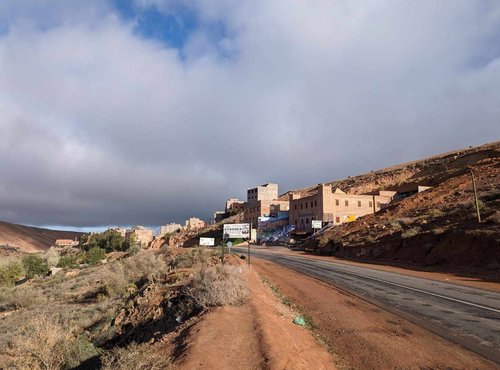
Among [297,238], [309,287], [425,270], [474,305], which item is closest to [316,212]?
[297,238]

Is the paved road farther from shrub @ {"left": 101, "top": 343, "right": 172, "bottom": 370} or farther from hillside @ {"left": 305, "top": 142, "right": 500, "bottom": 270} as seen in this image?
hillside @ {"left": 305, "top": 142, "right": 500, "bottom": 270}

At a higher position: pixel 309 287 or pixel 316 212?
pixel 316 212

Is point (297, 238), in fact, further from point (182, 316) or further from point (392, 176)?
point (182, 316)

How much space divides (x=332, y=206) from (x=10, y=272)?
5053 cm

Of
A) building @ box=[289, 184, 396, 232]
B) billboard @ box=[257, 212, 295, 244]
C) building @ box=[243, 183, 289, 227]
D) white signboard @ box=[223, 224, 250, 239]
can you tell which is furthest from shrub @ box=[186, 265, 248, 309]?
building @ box=[243, 183, 289, 227]

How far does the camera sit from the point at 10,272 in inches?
1972

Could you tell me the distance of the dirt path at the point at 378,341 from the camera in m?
7.09

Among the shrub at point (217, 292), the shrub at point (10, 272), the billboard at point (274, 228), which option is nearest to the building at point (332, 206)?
the billboard at point (274, 228)

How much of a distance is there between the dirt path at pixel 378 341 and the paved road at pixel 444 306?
479 millimetres

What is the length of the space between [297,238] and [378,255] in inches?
1497

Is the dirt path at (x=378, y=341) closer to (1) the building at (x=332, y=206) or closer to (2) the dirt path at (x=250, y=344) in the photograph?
(2) the dirt path at (x=250, y=344)

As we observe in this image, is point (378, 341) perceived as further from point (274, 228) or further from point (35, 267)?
point (274, 228)

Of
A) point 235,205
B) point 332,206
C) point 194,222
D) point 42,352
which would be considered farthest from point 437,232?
point 194,222

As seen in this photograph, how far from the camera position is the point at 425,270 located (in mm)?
26000
